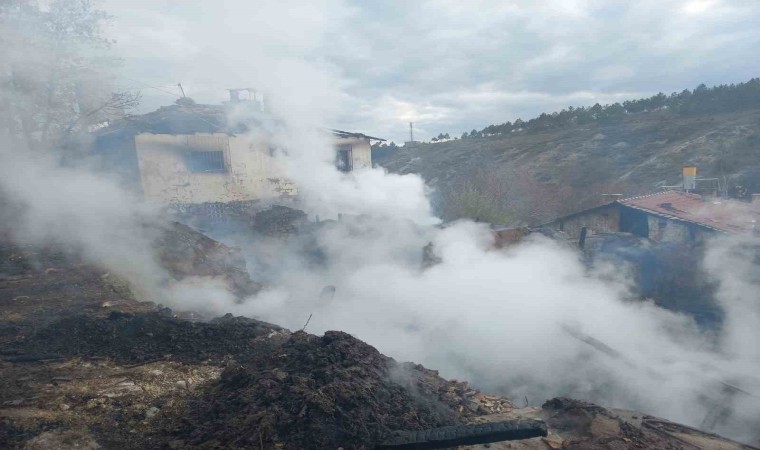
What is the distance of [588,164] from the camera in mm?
28328

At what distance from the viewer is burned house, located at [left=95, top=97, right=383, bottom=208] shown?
49.8 feet

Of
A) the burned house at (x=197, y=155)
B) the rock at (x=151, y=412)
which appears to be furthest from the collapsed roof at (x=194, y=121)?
the rock at (x=151, y=412)

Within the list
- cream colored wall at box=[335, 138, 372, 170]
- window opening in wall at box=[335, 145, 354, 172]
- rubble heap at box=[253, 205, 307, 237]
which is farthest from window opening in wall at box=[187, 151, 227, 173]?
cream colored wall at box=[335, 138, 372, 170]

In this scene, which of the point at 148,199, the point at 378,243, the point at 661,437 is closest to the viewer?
the point at 661,437

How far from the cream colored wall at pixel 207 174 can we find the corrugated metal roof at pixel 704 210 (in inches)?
493

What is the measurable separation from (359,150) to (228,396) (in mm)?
16708

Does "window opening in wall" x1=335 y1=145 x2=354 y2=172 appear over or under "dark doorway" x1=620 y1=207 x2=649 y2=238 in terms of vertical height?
over

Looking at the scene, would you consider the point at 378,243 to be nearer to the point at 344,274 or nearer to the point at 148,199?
the point at 344,274

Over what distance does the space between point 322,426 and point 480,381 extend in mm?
3852

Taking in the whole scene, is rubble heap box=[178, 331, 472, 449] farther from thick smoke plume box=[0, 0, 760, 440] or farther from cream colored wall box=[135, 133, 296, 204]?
cream colored wall box=[135, 133, 296, 204]

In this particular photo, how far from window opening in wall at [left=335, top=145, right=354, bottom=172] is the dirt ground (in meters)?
13.6

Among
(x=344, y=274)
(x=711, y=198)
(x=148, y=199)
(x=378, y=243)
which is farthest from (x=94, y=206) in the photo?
(x=711, y=198)

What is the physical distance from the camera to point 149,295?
369 inches

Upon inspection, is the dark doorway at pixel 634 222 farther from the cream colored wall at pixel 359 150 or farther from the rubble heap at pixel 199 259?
the cream colored wall at pixel 359 150
